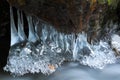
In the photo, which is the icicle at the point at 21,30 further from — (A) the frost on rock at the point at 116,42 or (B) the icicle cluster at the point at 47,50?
(A) the frost on rock at the point at 116,42

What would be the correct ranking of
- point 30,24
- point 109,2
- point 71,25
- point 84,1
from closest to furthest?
1. point 84,1
2. point 71,25
3. point 109,2
4. point 30,24

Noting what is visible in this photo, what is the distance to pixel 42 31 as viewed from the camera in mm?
4684

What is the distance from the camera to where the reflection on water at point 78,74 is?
414 cm

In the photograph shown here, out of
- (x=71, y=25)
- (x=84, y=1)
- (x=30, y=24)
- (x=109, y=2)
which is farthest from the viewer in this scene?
(x=30, y=24)


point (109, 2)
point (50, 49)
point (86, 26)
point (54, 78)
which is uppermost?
point (109, 2)

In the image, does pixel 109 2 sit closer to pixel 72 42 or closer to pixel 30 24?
pixel 72 42

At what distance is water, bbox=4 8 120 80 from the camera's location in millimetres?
4281

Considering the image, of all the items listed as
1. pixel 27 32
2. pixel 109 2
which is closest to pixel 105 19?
pixel 109 2

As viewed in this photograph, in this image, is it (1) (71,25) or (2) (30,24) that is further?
(2) (30,24)

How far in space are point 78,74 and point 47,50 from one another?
676 mm

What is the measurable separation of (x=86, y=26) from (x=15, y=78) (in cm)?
128

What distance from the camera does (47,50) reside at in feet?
15.0

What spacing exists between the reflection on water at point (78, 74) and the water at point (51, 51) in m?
0.01

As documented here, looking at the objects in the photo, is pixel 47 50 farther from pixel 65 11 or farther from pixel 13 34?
pixel 65 11
